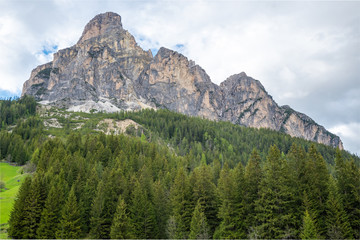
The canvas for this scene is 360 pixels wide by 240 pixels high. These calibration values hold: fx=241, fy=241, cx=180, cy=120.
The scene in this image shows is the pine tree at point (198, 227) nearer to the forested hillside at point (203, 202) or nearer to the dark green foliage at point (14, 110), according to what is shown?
the forested hillside at point (203, 202)

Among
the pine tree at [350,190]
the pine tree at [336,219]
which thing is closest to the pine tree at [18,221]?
the pine tree at [336,219]

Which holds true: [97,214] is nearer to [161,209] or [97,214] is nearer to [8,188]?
[161,209]

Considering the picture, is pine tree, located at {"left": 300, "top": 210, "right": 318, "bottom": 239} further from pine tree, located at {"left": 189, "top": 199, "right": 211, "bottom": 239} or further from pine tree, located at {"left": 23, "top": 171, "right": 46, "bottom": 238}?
pine tree, located at {"left": 23, "top": 171, "right": 46, "bottom": 238}

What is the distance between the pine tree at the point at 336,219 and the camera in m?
33.2

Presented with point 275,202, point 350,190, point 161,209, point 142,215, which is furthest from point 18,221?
point 350,190

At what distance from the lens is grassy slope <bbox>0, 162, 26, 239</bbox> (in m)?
50.1

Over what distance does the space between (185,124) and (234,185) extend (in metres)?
129

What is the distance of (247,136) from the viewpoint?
16825 centimetres

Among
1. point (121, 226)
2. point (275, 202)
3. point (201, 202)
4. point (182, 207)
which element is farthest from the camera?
point (182, 207)

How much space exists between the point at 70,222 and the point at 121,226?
31.1ft

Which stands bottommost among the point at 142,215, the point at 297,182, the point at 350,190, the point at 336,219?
the point at 142,215

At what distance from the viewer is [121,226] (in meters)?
45.4

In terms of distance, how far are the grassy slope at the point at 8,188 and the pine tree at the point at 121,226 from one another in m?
19.5

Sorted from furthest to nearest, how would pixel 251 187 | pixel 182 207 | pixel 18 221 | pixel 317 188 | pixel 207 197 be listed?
1. pixel 182 207
2. pixel 207 197
3. pixel 18 221
4. pixel 251 187
5. pixel 317 188
